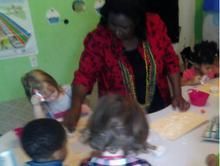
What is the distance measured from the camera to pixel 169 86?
1.75 meters

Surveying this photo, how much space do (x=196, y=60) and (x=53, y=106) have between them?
3.43 feet

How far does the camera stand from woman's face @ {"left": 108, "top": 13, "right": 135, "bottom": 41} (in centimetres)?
135

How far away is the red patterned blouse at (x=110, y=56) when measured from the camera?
60.9 inches

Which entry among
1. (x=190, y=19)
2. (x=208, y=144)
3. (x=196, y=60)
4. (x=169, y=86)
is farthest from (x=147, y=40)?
(x=190, y=19)

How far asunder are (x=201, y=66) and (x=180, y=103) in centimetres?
69

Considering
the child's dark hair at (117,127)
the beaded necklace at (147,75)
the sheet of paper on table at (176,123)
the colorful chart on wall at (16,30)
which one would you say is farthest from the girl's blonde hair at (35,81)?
the colorful chart on wall at (16,30)

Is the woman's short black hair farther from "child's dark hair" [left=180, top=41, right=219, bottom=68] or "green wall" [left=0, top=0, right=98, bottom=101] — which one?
"green wall" [left=0, top=0, right=98, bottom=101]

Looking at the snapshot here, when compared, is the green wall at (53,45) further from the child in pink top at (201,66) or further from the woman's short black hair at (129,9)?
the woman's short black hair at (129,9)

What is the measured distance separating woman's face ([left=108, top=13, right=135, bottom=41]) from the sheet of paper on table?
0.41m

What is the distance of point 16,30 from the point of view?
8.50 feet

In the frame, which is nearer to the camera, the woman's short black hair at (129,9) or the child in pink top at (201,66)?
the woman's short black hair at (129,9)

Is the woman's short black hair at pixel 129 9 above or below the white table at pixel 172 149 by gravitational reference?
above

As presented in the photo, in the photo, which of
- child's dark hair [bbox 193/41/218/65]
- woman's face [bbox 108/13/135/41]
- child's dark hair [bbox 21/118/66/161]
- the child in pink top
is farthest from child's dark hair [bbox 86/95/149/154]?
child's dark hair [bbox 193/41/218/65]

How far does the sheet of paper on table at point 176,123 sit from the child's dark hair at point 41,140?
488mm
